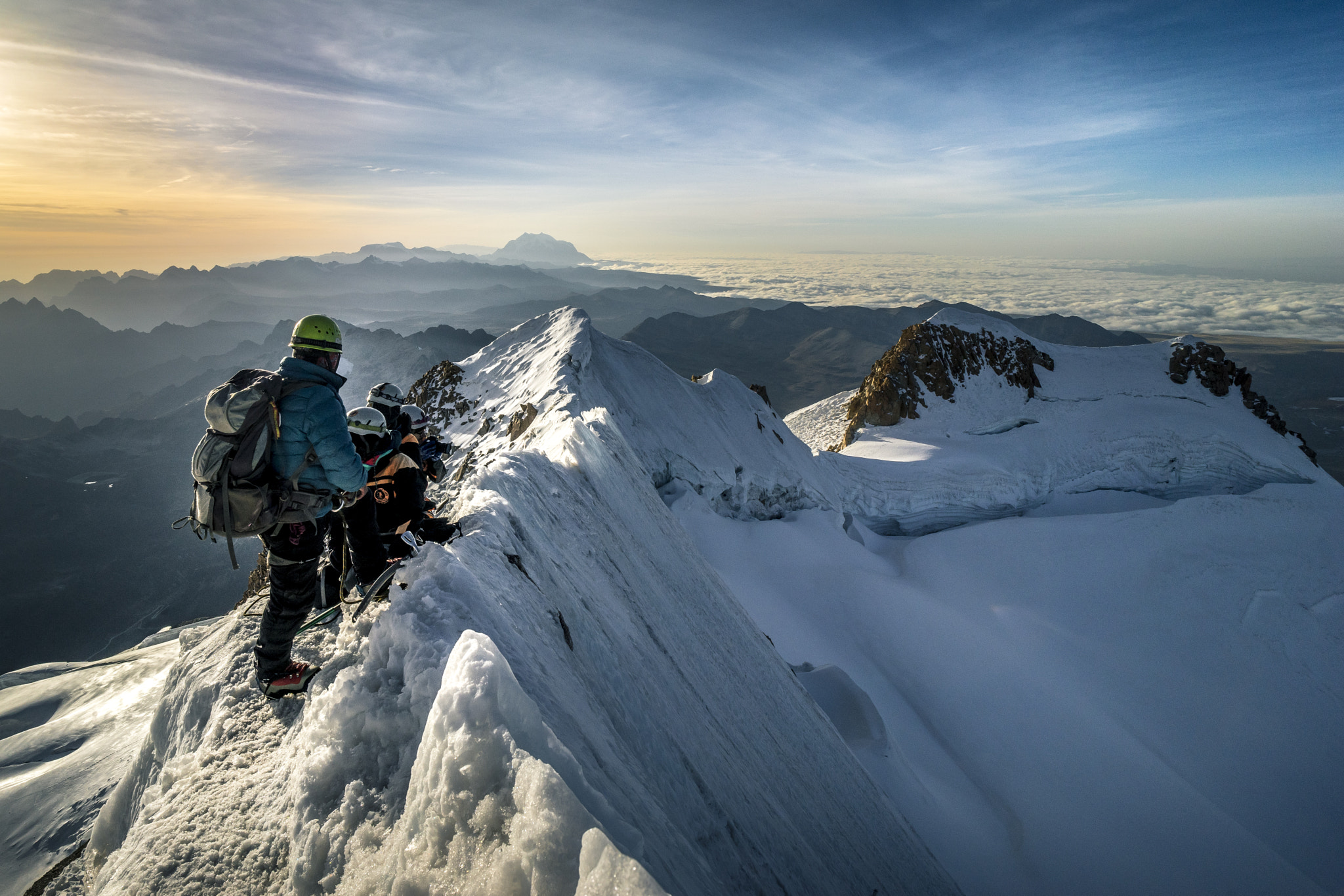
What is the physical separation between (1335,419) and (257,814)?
17589 cm

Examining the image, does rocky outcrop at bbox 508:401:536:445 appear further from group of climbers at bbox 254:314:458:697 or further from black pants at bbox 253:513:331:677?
black pants at bbox 253:513:331:677

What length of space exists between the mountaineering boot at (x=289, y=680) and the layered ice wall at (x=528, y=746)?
13 cm

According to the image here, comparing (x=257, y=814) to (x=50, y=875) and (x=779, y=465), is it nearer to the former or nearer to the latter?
(x=50, y=875)

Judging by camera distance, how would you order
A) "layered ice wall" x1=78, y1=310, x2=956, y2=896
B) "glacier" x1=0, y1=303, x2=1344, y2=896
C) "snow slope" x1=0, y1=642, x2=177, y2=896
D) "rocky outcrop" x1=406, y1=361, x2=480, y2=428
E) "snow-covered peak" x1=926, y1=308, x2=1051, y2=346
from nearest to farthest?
"layered ice wall" x1=78, y1=310, x2=956, y2=896 → "glacier" x1=0, y1=303, x2=1344, y2=896 → "snow slope" x1=0, y1=642, x2=177, y2=896 → "rocky outcrop" x1=406, y1=361, x2=480, y2=428 → "snow-covered peak" x1=926, y1=308, x2=1051, y2=346

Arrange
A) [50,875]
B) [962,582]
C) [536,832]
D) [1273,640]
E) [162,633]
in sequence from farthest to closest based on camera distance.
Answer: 1. [162,633]
2. [962,582]
3. [1273,640]
4. [50,875]
5. [536,832]

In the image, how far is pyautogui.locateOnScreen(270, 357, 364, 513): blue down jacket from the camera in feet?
12.1

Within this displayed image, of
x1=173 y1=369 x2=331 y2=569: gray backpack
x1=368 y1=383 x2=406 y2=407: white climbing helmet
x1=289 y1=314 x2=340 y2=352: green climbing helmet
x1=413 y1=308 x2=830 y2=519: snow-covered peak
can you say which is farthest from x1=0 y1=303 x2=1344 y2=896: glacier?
x1=289 y1=314 x2=340 y2=352: green climbing helmet

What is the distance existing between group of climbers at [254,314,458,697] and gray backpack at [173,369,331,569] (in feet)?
0.38

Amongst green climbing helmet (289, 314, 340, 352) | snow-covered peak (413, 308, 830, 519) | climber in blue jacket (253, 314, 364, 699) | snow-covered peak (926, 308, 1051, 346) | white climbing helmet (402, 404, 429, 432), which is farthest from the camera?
snow-covered peak (926, 308, 1051, 346)

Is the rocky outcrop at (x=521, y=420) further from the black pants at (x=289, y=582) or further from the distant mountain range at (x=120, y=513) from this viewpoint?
the distant mountain range at (x=120, y=513)

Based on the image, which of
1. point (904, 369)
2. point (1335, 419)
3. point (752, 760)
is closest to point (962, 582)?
point (752, 760)

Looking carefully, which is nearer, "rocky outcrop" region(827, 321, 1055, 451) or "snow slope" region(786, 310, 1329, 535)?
"snow slope" region(786, 310, 1329, 535)

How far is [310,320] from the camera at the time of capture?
155 inches

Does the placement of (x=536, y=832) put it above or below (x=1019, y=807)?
above
